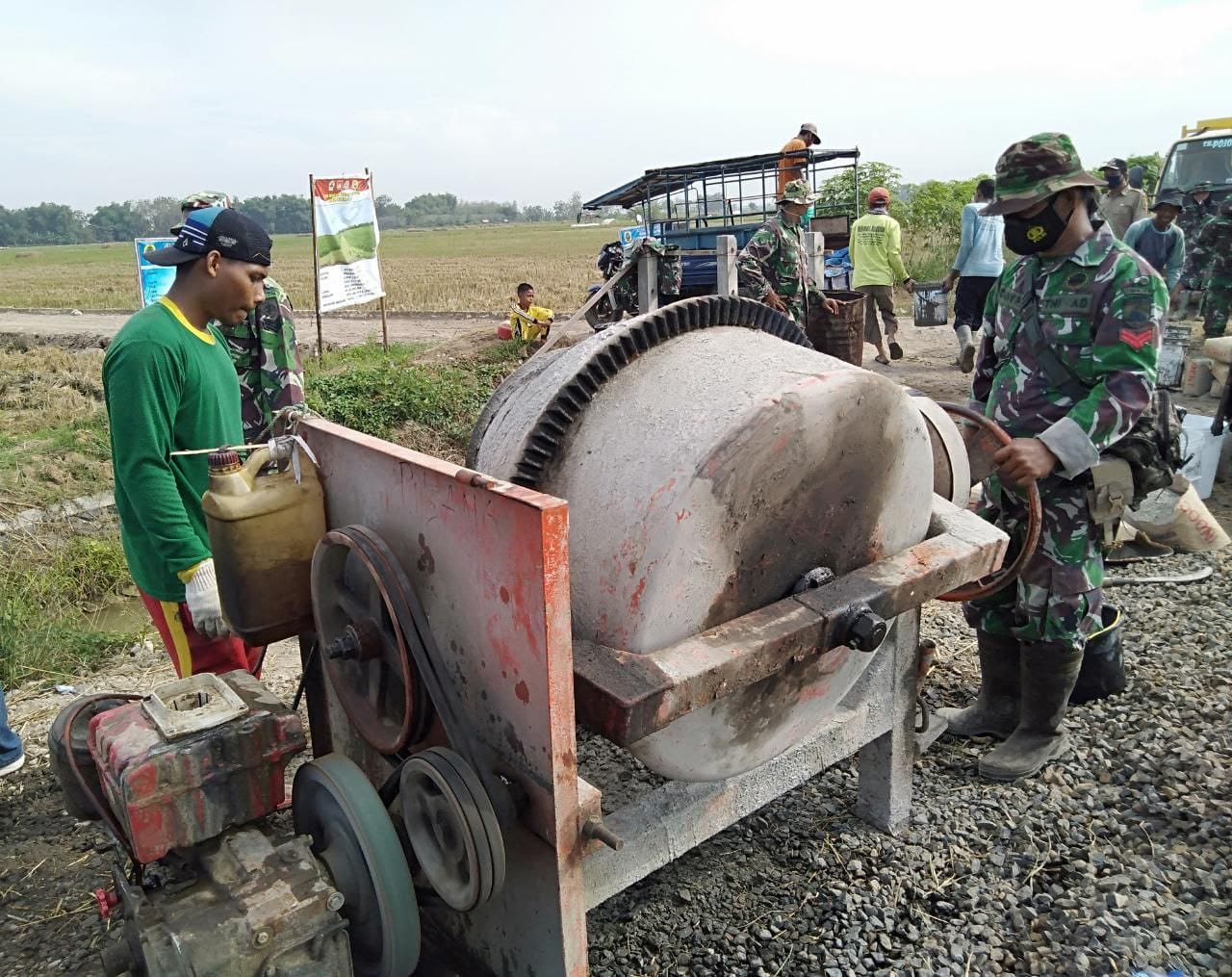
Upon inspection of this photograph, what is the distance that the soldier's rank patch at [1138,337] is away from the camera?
9.48 ft

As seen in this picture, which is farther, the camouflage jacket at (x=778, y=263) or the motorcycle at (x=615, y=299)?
the motorcycle at (x=615, y=299)

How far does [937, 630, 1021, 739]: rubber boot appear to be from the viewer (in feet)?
11.8

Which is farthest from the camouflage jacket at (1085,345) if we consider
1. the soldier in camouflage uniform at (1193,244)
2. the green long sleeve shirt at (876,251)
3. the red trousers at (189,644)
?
the soldier in camouflage uniform at (1193,244)

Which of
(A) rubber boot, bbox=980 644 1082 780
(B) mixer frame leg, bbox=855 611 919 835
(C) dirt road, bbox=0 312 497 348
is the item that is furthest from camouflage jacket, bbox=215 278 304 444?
(C) dirt road, bbox=0 312 497 348

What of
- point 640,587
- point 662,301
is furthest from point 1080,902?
point 662,301

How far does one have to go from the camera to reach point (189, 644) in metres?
2.95

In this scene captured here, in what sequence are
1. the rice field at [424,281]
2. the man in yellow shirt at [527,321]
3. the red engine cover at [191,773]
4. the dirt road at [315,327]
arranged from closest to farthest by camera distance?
the red engine cover at [191,773], the man in yellow shirt at [527,321], the dirt road at [315,327], the rice field at [424,281]

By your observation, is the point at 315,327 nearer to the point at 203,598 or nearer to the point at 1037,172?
the point at 203,598

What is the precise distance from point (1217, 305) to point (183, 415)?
40.5 ft

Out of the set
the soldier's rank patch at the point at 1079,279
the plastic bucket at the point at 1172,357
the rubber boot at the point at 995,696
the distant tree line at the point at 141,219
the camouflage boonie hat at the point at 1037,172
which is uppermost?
the distant tree line at the point at 141,219

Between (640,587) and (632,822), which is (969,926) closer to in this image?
(632,822)

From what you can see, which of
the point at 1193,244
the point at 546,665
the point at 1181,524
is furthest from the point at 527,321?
the point at 546,665

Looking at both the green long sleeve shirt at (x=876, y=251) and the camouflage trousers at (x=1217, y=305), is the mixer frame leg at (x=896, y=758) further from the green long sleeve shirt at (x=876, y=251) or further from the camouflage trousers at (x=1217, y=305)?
the camouflage trousers at (x=1217, y=305)

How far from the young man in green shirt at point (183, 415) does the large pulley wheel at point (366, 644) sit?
46cm
